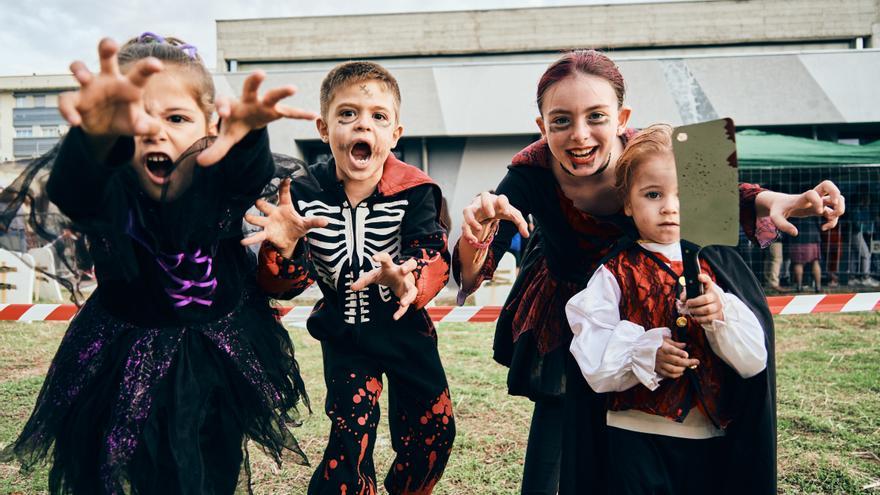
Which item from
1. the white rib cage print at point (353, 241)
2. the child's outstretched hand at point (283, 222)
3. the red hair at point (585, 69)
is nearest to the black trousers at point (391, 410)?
the white rib cage print at point (353, 241)

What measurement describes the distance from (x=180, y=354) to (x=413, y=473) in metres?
1.07

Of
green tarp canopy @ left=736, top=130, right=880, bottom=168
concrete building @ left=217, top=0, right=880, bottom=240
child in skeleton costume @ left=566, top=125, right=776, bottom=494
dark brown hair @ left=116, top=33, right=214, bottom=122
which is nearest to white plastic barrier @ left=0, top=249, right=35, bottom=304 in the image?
concrete building @ left=217, top=0, right=880, bottom=240

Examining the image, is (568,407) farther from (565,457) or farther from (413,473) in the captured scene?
(413,473)

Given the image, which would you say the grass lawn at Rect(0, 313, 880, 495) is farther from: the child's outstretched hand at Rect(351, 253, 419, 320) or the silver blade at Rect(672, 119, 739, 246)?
the silver blade at Rect(672, 119, 739, 246)

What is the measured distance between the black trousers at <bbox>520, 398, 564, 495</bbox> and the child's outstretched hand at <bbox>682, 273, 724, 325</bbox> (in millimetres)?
933

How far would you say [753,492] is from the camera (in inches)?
74.2

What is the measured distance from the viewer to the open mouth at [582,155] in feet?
7.58

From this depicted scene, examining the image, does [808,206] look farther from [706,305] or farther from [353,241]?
[353,241]

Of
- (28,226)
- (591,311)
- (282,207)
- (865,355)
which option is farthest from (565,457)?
(865,355)

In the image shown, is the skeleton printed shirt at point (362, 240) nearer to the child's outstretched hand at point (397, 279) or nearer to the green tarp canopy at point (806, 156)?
the child's outstretched hand at point (397, 279)

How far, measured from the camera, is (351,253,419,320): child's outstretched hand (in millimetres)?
2170

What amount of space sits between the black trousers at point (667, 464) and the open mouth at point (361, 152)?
1.33 meters

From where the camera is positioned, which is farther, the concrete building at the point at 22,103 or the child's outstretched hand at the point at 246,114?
the concrete building at the point at 22,103

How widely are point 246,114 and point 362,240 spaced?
87 centimetres
